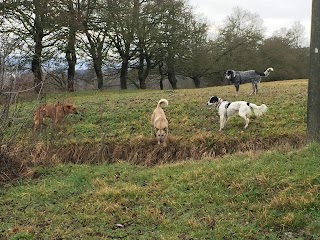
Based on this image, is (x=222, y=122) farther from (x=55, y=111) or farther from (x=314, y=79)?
(x=55, y=111)

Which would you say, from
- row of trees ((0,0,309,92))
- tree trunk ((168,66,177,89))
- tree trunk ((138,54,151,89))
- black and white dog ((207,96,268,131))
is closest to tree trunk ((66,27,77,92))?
row of trees ((0,0,309,92))

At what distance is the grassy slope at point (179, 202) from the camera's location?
202 inches

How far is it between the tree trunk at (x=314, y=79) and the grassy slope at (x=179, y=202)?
0.57 meters

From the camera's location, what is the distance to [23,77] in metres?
8.01

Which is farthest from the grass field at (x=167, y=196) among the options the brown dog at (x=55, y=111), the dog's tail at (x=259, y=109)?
the brown dog at (x=55, y=111)

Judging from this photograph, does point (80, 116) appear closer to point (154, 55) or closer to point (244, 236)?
point (244, 236)

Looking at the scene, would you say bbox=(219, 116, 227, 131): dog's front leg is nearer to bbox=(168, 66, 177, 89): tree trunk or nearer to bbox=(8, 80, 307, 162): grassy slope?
bbox=(8, 80, 307, 162): grassy slope

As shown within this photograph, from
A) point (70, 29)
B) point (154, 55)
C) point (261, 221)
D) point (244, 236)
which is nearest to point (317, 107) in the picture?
point (261, 221)

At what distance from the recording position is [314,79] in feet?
23.8

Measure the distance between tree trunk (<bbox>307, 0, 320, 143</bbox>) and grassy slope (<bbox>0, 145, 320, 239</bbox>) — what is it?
1.86ft

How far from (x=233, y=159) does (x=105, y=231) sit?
353 cm

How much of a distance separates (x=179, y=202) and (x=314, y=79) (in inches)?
135

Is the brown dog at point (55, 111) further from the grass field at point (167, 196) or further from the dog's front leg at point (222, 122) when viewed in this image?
the dog's front leg at point (222, 122)

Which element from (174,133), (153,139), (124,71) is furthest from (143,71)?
(153,139)
